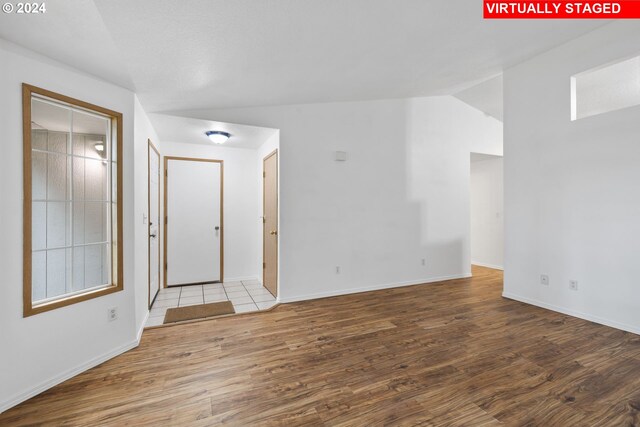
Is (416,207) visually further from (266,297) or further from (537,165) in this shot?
(266,297)

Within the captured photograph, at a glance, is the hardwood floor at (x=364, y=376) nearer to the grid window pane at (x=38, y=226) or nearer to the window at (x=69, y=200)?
the window at (x=69, y=200)

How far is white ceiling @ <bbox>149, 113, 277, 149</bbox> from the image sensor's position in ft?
11.1

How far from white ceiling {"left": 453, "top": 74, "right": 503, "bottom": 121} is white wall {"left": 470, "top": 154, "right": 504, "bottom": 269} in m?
1.06

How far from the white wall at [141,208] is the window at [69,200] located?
0.24m

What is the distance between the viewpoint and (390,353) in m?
2.42

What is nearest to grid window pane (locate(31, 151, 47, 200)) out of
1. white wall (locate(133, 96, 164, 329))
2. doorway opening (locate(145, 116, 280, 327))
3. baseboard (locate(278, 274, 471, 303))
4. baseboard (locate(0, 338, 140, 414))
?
white wall (locate(133, 96, 164, 329))

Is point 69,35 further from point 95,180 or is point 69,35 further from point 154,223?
point 154,223

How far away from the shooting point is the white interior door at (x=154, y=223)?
360 centimetres

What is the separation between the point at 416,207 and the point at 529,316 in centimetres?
208

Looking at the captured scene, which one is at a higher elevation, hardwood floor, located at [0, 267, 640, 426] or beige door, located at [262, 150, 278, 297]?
beige door, located at [262, 150, 278, 297]

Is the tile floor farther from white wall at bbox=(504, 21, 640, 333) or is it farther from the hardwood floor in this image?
white wall at bbox=(504, 21, 640, 333)

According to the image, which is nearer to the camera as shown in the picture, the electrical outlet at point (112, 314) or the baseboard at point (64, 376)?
the baseboard at point (64, 376)

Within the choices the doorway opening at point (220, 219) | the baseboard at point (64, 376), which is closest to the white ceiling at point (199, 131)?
the doorway opening at point (220, 219)

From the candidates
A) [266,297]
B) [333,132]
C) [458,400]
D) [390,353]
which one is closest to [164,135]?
[333,132]
